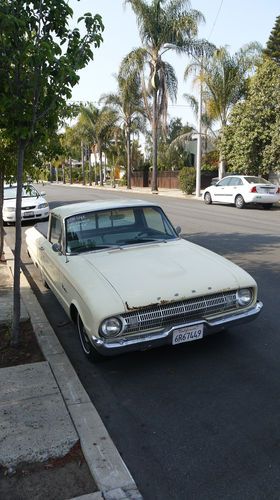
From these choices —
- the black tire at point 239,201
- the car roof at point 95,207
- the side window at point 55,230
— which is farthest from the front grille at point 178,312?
the black tire at point 239,201

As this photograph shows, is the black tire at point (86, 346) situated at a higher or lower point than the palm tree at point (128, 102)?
lower

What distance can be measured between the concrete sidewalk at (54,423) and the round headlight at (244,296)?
5.53 feet

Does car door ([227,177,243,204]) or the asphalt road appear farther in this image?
car door ([227,177,243,204])

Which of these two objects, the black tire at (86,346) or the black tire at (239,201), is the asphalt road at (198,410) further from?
the black tire at (239,201)

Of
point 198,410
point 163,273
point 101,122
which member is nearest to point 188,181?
point 101,122

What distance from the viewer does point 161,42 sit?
31781 millimetres

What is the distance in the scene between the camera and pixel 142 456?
3.13 m

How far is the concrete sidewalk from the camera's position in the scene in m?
2.92

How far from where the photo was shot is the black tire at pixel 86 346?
437 centimetres

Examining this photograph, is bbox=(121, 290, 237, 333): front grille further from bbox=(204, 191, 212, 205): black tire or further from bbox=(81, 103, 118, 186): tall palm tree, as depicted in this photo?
bbox=(81, 103, 118, 186): tall palm tree

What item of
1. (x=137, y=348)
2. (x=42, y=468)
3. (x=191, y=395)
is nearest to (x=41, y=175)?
(x=137, y=348)

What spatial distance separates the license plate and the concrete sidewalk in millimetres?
917

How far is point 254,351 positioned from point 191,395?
1083 mm

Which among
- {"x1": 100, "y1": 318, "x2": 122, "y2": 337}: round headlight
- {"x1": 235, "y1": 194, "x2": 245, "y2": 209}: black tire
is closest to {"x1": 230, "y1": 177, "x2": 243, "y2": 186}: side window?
{"x1": 235, "y1": 194, "x2": 245, "y2": 209}: black tire
